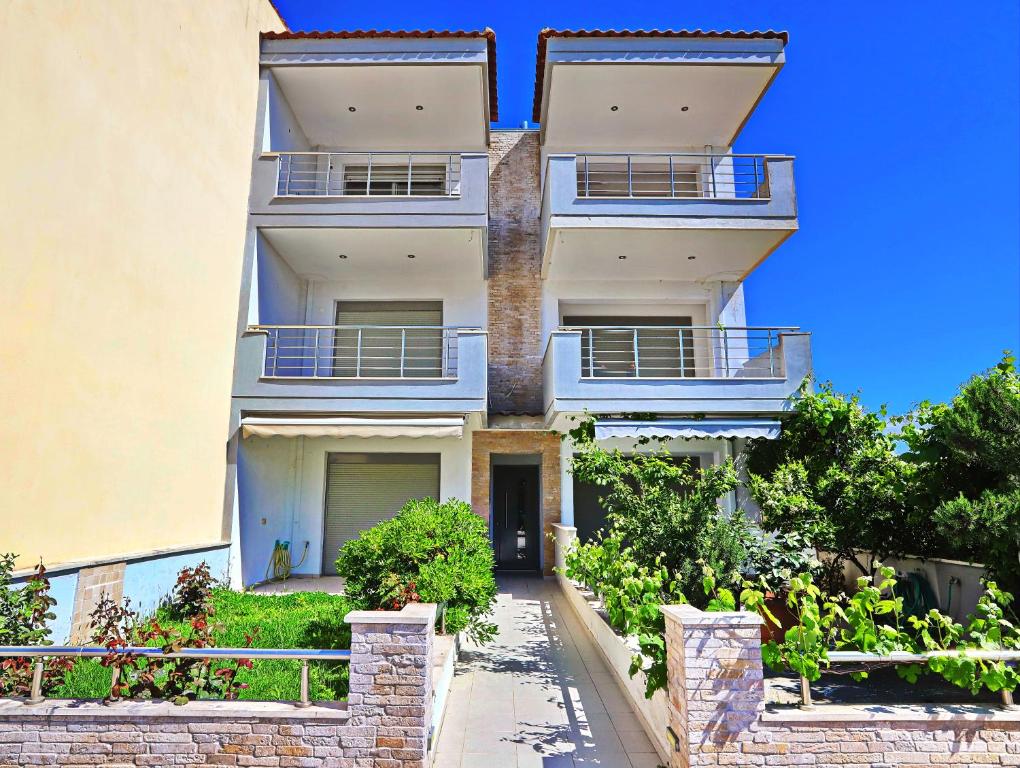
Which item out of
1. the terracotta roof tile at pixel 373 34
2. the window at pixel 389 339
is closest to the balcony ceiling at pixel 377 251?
the window at pixel 389 339

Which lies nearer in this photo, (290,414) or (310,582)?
(290,414)

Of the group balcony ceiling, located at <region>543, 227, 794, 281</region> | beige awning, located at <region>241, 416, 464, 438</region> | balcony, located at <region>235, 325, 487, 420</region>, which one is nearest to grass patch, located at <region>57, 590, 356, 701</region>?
beige awning, located at <region>241, 416, 464, 438</region>

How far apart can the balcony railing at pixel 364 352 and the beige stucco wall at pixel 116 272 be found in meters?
2.12

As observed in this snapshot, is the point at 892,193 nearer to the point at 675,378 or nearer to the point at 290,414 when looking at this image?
the point at 675,378

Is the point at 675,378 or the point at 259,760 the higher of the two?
the point at 675,378

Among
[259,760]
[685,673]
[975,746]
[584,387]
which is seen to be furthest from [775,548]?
[259,760]

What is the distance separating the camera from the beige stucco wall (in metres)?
7.99

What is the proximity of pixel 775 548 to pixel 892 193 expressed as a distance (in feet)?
82.3

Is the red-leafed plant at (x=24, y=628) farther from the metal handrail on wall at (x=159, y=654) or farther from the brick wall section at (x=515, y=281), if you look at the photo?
the brick wall section at (x=515, y=281)

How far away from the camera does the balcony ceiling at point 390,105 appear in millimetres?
15781

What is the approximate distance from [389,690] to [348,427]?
904cm

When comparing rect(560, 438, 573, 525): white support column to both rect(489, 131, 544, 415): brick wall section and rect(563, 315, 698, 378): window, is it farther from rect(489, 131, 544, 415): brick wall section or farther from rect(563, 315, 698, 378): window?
rect(563, 315, 698, 378): window

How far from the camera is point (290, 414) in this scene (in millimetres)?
14141

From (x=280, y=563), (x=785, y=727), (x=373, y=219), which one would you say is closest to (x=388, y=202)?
(x=373, y=219)
